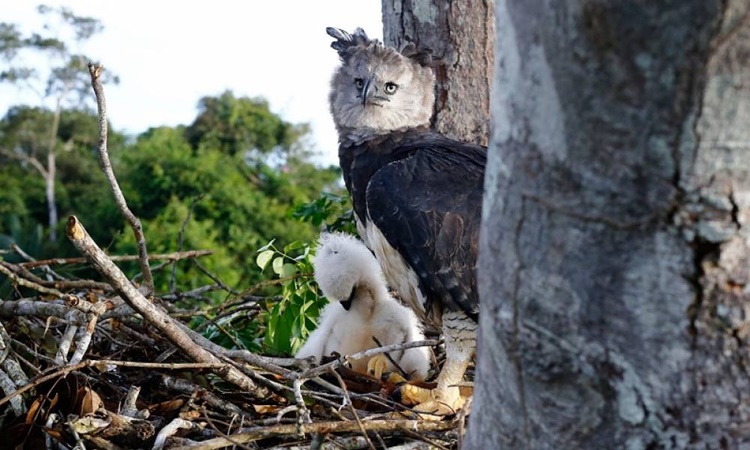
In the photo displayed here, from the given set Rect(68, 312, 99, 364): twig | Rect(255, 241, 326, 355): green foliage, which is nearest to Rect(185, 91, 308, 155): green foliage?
Rect(255, 241, 326, 355): green foliage

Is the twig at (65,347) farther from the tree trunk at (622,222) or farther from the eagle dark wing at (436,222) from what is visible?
the tree trunk at (622,222)

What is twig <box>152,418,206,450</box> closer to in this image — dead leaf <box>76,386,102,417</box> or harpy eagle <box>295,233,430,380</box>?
dead leaf <box>76,386,102,417</box>

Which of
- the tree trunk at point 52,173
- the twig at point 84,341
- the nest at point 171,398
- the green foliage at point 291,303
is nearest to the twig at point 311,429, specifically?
the nest at point 171,398

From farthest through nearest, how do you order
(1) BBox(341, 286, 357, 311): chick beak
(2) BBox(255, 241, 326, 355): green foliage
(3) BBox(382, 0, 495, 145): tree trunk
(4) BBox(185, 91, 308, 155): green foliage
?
1. (4) BBox(185, 91, 308, 155): green foliage
2. (3) BBox(382, 0, 495, 145): tree trunk
3. (2) BBox(255, 241, 326, 355): green foliage
4. (1) BBox(341, 286, 357, 311): chick beak

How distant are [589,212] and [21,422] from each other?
2.22m

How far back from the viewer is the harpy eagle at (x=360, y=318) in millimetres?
3787

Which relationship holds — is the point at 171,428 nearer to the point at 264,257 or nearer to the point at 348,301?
the point at 348,301

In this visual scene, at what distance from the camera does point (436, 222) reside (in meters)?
3.46

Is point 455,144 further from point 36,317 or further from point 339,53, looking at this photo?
point 36,317

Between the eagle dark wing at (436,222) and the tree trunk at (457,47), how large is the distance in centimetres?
94

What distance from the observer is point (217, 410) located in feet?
9.83

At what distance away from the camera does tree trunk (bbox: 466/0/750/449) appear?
45.4 inches

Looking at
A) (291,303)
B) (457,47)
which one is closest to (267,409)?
(291,303)

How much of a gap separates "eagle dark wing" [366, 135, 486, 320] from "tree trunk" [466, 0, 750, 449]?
2.02 metres
